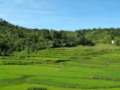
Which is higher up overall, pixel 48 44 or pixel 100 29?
pixel 100 29

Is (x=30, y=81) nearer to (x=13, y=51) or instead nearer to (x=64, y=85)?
(x=64, y=85)

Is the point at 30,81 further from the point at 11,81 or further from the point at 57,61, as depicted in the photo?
the point at 57,61

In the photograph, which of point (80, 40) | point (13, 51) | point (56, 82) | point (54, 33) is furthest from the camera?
point (54, 33)

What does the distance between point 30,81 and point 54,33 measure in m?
→ 84.4

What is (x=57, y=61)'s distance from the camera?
4281 cm

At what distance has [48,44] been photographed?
271 feet

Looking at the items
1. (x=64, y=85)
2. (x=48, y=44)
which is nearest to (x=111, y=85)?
(x=64, y=85)

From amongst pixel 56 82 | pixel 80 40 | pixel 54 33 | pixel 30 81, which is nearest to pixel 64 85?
pixel 56 82

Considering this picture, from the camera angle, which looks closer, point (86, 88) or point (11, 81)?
point (86, 88)

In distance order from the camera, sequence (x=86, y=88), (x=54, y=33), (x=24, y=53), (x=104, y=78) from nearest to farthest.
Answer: (x=86, y=88), (x=104, y=78), (x=24, y=53), (x=54, y=33)

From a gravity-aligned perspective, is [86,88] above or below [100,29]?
below

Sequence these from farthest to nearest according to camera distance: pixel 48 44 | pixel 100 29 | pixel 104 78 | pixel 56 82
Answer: pixel 100 29
pixel 48 44
pixel 104 78
pixel 56 82

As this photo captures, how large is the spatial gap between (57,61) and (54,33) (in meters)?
64.0

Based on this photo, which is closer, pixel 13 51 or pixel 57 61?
pixel 57 61
